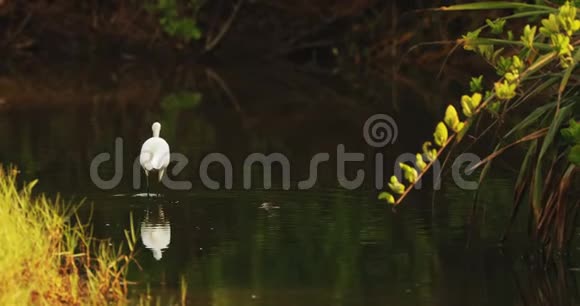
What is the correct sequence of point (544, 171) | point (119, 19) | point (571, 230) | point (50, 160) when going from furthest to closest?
1. point (119, 19)
2. point (50, 160)
3. point (544, 171)
4. point (571, 230)

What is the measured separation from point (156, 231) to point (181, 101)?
40.0 ft

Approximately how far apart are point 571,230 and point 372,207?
2.67m

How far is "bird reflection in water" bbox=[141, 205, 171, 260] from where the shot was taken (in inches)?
409

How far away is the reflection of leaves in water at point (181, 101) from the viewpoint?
22031mm

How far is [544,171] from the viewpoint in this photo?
37.1 ft

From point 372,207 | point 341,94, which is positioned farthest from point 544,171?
point 341,94

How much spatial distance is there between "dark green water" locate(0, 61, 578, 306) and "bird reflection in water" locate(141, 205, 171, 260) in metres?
0.01

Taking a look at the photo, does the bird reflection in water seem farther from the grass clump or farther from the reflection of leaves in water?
the reflection of leaves in water

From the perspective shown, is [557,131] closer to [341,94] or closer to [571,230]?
[571,230]

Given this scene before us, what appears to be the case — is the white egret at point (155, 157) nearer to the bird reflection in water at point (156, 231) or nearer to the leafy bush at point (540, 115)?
the bird reflection in water at point (156, 231)

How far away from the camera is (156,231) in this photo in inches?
434


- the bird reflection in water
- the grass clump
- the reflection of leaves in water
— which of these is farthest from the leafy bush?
the reflection of leaves in water

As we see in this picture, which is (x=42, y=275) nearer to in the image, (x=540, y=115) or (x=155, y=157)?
(x=540, y=115)

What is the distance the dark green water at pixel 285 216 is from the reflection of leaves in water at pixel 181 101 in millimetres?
124
